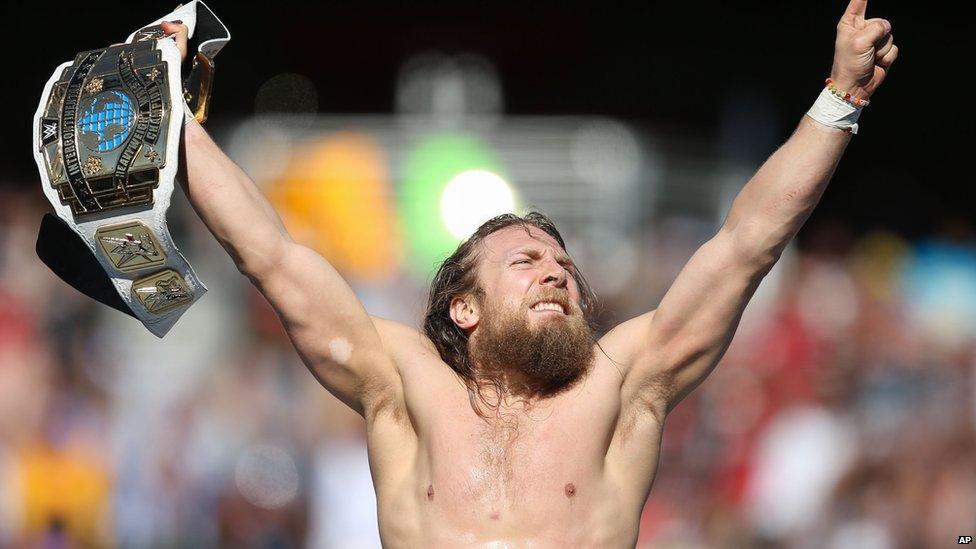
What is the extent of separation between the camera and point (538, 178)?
27.0 ft

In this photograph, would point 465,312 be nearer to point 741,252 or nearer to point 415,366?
point 415,366

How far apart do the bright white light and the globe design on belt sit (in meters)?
4.95

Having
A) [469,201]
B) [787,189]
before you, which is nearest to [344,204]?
[469,201]

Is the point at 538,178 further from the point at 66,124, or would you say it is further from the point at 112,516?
the point at 66,124

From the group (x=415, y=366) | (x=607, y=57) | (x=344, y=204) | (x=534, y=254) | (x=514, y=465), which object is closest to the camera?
(x=514, y=465)

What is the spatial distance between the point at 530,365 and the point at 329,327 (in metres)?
0.54

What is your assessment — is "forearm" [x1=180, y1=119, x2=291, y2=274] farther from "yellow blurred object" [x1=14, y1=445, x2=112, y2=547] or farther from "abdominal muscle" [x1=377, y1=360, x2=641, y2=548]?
"yellow blurred object" [x1=14, y1=445, x2=112, y2=547]

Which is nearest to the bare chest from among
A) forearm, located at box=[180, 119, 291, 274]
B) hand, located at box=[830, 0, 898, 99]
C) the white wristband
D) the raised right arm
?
the raised right arm

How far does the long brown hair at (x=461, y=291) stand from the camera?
3527 mm

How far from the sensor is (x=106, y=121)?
306 cm

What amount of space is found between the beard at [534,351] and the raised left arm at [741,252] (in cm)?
12

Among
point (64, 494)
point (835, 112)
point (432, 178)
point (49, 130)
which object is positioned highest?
point (835, 112)

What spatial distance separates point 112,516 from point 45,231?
3.27 metres

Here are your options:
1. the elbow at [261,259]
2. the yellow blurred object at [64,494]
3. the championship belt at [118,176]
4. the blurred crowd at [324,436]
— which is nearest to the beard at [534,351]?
the elbow at [261,259]
